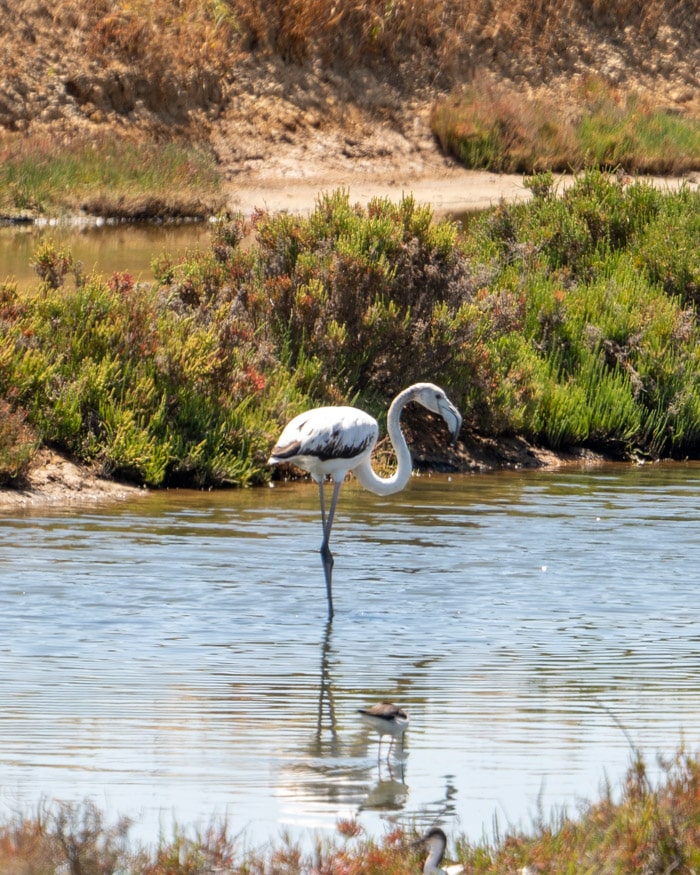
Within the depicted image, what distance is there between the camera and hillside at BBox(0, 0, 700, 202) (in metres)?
33.8

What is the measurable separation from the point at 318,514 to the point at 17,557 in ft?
8.74

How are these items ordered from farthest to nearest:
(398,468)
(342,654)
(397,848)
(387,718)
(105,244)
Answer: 1. (105,244)
2. (398,468)
3. (342,654)
4. (387,718)
5. (397,848)

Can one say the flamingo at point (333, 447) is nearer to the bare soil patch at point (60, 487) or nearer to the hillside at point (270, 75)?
the bare soil patch at point (60, 487)

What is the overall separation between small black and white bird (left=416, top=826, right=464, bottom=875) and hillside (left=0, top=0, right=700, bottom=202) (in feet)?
91.9

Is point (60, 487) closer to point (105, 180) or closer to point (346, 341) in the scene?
point (346, 341)

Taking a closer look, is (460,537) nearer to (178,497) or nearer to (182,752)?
(178,497)

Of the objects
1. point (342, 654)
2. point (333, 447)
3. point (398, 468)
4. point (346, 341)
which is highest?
point (346, 341)

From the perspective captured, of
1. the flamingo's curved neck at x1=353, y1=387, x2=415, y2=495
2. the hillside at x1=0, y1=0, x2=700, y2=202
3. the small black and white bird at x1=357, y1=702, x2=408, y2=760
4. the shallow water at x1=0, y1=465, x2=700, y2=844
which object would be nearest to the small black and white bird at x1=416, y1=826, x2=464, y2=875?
the shallow water at x1=0, y1=465, x2=700, y2=844

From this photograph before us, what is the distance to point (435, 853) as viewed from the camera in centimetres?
459

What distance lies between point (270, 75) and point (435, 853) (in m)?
33.1

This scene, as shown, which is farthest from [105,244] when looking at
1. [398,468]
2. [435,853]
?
[435,853]

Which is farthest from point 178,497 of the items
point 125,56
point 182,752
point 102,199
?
point 125,56

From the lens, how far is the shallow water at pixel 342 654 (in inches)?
232

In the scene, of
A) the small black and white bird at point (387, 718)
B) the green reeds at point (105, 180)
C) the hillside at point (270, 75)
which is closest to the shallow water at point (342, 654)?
the small black and white bird at point (387, 718)
